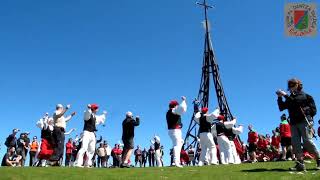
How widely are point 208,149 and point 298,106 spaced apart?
7284 millimetres

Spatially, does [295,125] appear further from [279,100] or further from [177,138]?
[177,138]

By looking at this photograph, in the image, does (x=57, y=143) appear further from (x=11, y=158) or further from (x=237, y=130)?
(x=237, y=130)

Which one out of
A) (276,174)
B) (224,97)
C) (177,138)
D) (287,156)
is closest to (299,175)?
(276,174)

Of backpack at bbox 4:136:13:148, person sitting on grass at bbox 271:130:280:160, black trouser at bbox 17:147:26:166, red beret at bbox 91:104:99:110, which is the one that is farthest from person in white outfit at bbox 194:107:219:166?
black trouser at bbox 17:147:26:166

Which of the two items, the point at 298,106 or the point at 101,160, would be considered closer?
the point at 298,106

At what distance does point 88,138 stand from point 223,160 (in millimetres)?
6848

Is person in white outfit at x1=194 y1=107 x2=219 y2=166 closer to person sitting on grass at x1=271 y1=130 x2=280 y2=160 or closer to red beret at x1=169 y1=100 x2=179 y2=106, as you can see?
red beret at x1=169 y1=100 x2=179 y2=106

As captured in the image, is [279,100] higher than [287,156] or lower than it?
higher

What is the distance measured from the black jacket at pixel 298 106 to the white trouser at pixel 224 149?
25.6 feet

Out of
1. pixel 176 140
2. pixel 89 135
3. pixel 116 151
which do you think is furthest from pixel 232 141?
pixel 116 151

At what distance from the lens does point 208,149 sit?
62.1ft

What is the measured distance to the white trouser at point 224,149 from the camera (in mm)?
20016

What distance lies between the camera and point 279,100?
12.5 meters

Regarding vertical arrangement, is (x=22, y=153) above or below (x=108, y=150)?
below
